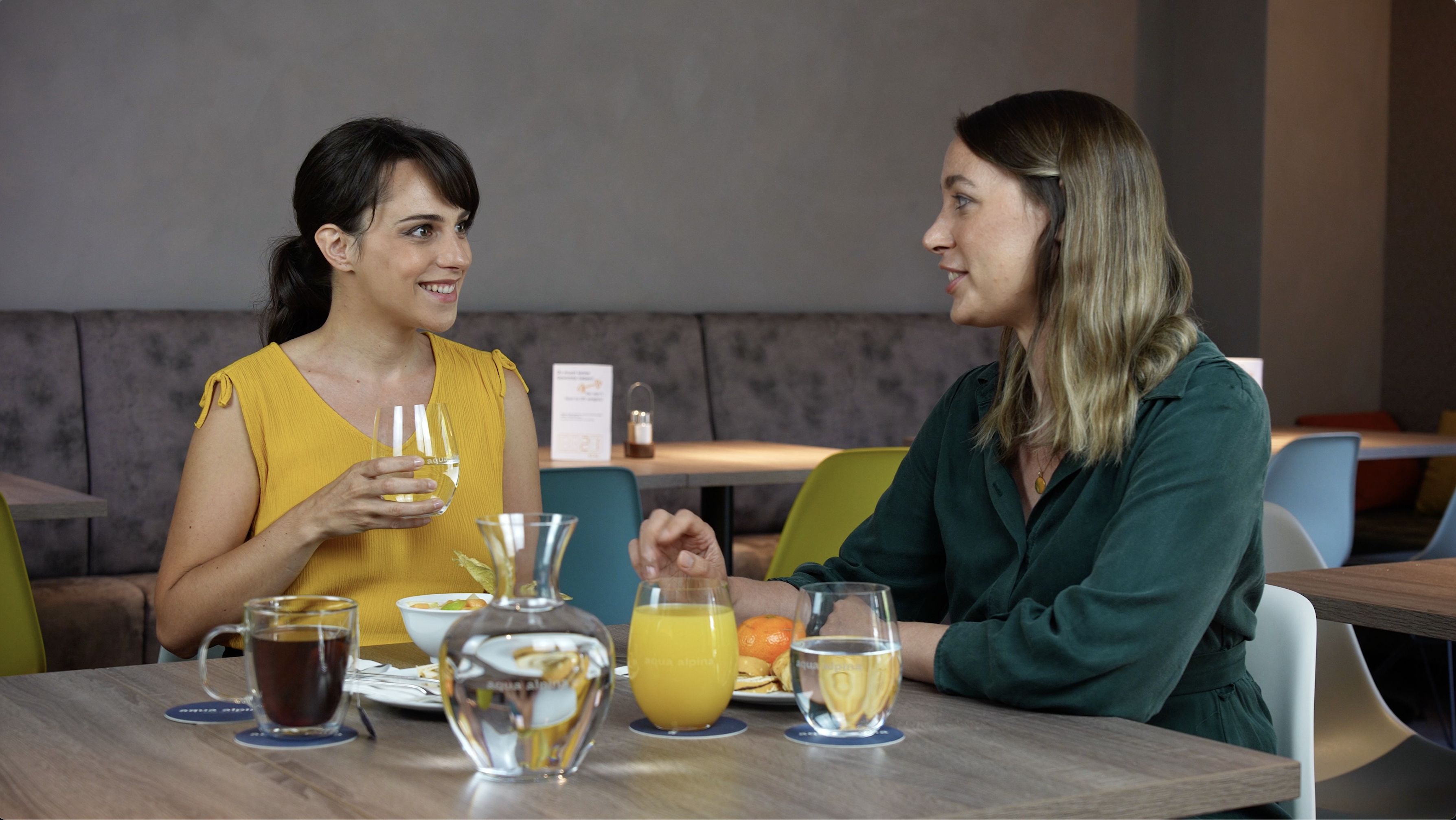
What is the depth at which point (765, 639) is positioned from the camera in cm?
124

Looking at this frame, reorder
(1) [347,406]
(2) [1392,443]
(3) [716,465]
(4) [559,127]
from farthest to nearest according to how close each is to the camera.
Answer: (4) [559,127] → (2) [1392,443] → (3) [716,465] → (1) [347,406]

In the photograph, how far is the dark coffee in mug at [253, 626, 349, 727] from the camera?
0.96 metres

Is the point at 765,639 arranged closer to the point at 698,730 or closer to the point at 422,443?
the point at 698,730

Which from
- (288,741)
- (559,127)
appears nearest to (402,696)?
(288,741)

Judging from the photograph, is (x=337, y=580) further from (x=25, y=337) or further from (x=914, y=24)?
(x=914, y=24)

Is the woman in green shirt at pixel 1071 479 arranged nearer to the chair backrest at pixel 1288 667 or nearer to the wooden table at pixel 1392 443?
the chair backrest at pixel 1288 667

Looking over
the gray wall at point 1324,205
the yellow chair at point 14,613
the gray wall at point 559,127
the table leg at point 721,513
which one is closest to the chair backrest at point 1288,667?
the yellow chair at point 14,613

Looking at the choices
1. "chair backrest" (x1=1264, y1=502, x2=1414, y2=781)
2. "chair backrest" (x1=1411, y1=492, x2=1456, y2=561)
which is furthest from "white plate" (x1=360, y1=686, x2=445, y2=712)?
"chair backrest" (x1=1411, y1=492, x2=1456, y2=561)

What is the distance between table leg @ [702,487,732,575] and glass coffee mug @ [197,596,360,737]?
7.16 feet

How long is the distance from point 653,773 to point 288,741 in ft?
0.89

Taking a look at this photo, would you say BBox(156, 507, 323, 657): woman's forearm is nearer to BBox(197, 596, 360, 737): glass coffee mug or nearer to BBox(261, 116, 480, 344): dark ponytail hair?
BBox(261, 116, 480, 344): dark ponytail hair

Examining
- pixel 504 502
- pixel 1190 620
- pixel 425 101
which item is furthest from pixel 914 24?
pixel 1190 620

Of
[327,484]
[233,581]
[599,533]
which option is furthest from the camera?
[599,533]

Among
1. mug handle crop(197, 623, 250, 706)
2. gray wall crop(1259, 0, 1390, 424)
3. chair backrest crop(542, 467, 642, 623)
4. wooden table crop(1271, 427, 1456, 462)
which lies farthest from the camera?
gray wall crop(1259, 0, 1390, 424)
